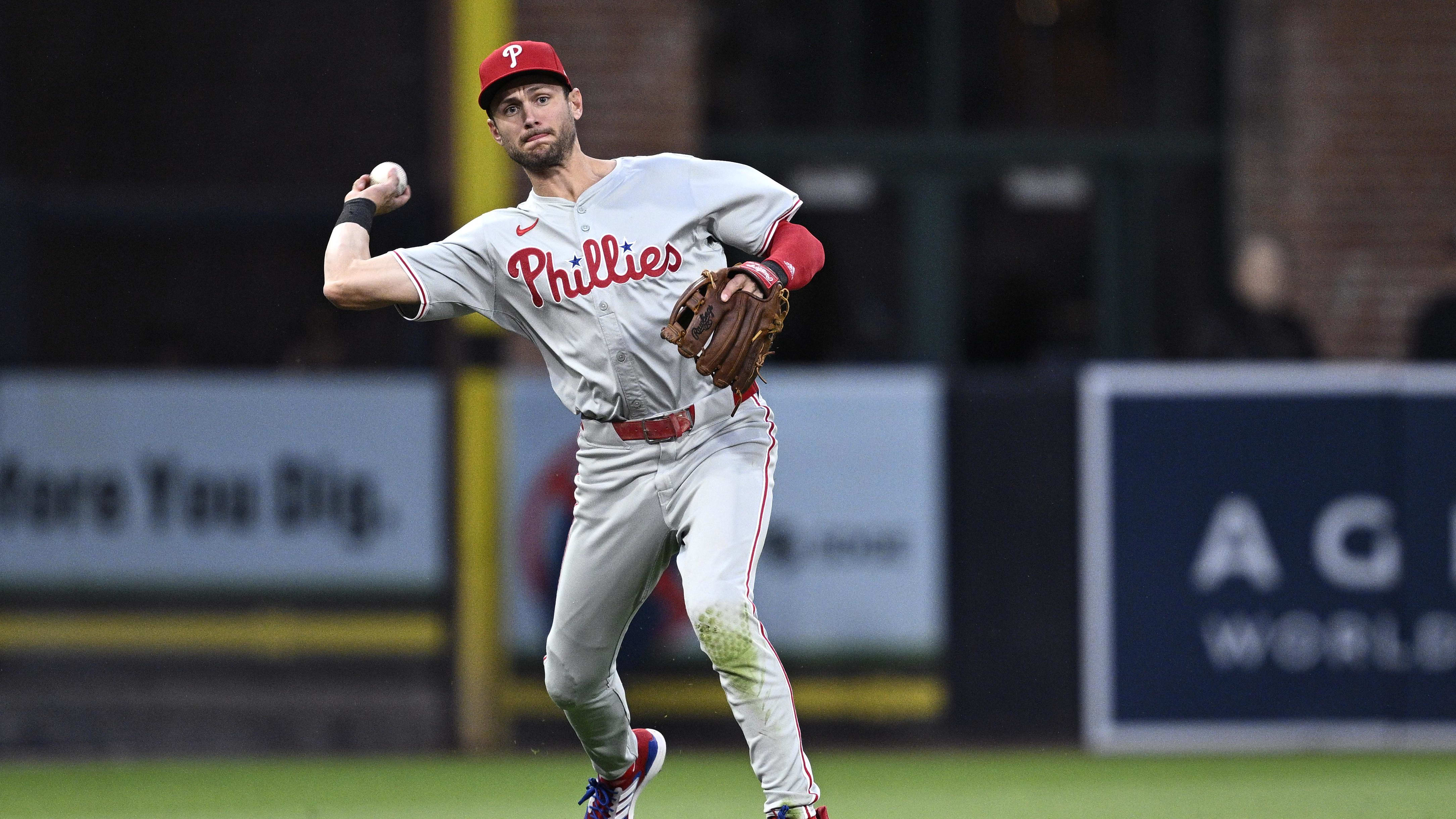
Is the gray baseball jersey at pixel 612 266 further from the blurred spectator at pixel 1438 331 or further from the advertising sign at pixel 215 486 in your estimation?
the blurred spectator at pixel 1438 331

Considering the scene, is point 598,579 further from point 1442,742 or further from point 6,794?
point 1442,742

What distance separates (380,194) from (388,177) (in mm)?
73

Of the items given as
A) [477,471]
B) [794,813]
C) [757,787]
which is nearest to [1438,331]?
[757,787]

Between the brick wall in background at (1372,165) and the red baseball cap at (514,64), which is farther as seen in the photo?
the brick wall in background at (1372,165)

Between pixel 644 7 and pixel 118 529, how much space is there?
3957 millimetres

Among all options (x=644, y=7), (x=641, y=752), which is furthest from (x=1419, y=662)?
(x=644, y=7)

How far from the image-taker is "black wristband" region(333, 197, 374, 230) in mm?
4914

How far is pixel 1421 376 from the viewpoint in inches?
301

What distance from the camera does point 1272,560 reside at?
25.0ft

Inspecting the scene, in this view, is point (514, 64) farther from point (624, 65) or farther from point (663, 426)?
point (624, 65)

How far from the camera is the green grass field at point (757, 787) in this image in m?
6.18

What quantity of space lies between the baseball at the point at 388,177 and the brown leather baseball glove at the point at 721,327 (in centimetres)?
94

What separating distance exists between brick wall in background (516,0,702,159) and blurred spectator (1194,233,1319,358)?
307 cm

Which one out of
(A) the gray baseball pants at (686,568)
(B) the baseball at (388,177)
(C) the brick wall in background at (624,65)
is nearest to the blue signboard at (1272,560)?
(A) the gray baseball pants at (686,568)
